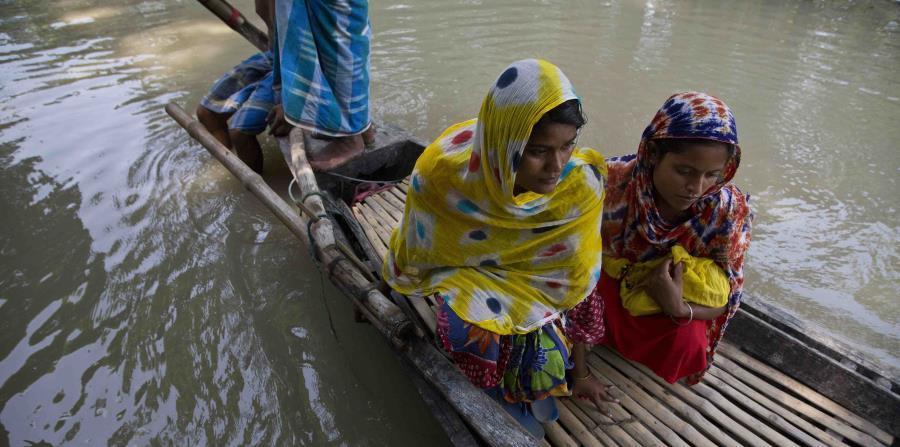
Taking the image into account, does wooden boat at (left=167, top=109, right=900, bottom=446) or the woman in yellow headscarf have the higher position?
the woman in yellow headscarf

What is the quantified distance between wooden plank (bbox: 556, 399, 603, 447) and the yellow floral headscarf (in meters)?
0.50

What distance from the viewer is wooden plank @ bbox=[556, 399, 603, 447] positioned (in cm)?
182

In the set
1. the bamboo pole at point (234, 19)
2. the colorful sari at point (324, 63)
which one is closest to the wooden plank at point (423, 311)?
the colorful sari at point (324, 63)

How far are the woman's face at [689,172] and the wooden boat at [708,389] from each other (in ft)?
2.81

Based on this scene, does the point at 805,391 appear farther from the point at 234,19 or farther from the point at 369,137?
the point at 234,19

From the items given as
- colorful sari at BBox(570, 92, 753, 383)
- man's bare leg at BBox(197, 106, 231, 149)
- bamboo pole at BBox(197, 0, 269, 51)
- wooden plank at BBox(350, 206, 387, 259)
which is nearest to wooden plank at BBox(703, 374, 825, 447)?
colorful sari at BBox(570, 92, 753, 383)

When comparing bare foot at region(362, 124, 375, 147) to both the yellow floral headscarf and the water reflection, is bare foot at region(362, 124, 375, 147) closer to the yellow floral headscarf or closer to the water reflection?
the water reflection

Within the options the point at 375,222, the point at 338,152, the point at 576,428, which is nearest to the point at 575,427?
the point at 576,428

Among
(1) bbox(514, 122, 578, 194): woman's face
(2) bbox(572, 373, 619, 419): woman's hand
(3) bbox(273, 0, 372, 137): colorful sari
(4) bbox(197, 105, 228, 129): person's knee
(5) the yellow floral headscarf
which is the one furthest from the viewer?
(4) bbox(197, 105, 228, 129): person's knee

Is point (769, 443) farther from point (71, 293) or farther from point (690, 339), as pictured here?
point (71, 293)

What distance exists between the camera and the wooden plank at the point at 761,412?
1823 millimetres

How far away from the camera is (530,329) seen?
1.68m

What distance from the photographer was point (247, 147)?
3623mm

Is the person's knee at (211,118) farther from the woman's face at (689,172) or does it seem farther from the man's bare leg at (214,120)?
the woman's face at (689,172)
